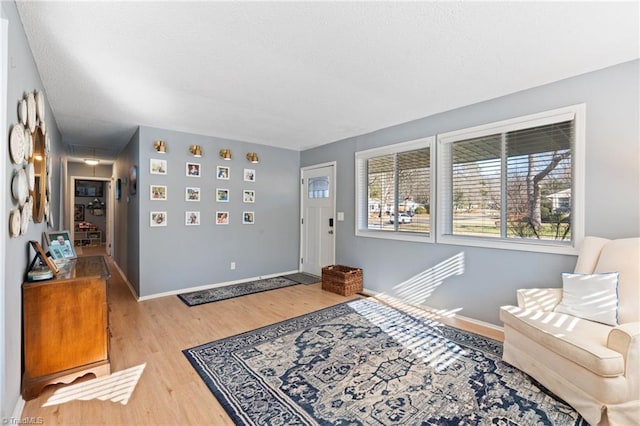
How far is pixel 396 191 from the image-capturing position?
4.04 meters

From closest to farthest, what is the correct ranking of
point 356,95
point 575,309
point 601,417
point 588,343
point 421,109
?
point 601,417, point 588,343, point 575,309, point 356,95, point 421,109

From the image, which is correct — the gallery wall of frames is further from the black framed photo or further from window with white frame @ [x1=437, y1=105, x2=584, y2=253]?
the black framed photo

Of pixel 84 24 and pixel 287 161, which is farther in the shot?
pixel 287 161

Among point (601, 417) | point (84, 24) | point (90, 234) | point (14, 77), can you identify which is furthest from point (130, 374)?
point (90, 234)

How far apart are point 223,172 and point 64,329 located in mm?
3008

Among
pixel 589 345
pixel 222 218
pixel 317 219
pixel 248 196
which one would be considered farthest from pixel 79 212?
pixel 589 345

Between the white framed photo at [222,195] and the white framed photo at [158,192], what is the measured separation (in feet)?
2.48

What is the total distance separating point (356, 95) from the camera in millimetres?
2969

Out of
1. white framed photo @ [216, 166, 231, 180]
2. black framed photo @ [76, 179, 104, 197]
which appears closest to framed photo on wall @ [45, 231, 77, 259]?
white framed photo @ [216, 166, 231, 180]

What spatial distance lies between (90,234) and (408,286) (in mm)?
10193

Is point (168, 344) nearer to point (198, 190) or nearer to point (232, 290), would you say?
point (232, 290)

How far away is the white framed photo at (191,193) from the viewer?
4.29 metres

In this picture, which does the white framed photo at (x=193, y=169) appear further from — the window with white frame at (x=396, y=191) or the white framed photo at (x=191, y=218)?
the window with white frame at (x=396, y=191)

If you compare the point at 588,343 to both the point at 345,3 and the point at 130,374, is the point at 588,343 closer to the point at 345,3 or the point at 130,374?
the point at 345,3
